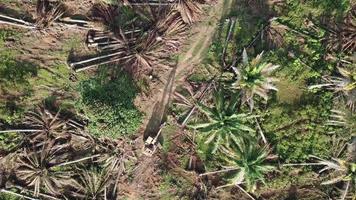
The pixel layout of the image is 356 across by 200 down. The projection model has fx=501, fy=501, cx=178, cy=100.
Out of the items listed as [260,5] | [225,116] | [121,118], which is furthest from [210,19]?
[121,118]

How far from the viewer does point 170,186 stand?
12711 mm

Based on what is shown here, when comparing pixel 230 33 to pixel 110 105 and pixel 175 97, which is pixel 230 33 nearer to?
pixel 175 97

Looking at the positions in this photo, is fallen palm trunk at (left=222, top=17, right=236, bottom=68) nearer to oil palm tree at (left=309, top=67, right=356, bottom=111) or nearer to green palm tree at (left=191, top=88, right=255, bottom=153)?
green palm tree at (left=191, top=88, right=255, bottom=153)

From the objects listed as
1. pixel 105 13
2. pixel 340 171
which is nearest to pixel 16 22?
pixel 105 13

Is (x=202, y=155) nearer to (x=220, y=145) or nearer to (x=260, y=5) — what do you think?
(x=220, y=145)

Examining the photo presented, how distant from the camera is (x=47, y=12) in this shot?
486 inches

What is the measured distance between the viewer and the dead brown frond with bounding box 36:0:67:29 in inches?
485

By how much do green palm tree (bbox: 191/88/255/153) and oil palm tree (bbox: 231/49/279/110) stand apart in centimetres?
29

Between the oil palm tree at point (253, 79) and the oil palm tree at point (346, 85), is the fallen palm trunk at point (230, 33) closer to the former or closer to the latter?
the oil palm tree at point (253, 79)

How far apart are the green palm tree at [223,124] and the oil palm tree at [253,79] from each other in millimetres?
292

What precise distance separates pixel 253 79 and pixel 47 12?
5.30 meters

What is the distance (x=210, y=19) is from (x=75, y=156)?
484 centimetres

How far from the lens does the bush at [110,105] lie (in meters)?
12.0

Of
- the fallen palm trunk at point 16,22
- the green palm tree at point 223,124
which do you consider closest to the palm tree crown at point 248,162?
the green palm tree at point 223,124
